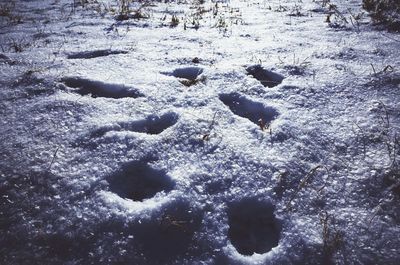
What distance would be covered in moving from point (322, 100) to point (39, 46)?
333 centimetres

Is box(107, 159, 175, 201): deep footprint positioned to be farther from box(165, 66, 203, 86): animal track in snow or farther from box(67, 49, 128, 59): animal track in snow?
box(67, 49, 128, 59): animal track in snow

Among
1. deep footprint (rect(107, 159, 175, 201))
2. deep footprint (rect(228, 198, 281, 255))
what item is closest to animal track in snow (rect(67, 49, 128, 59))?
deep footprint (rect(107, 159, 175, 201))

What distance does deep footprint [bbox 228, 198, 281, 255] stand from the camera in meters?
1.58

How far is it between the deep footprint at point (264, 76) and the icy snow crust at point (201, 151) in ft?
0.06

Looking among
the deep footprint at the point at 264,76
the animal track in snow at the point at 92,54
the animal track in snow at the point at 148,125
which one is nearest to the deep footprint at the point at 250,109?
the deep footprint at the point at 264,76

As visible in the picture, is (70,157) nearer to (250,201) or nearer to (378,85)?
(250,201)

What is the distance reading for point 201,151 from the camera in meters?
2.06

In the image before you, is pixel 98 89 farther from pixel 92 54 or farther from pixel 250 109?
pixel 250 109

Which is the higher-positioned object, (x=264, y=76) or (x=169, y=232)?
(x=264, y=76)

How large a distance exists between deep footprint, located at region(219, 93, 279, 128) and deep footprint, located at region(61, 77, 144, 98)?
0.78m

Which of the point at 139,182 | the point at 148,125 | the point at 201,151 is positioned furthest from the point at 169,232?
the point at 148,125

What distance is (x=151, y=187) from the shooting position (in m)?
1.87

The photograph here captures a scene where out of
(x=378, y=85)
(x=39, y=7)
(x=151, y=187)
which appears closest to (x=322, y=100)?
(x=378, y=85)

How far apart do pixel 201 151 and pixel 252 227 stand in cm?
63
